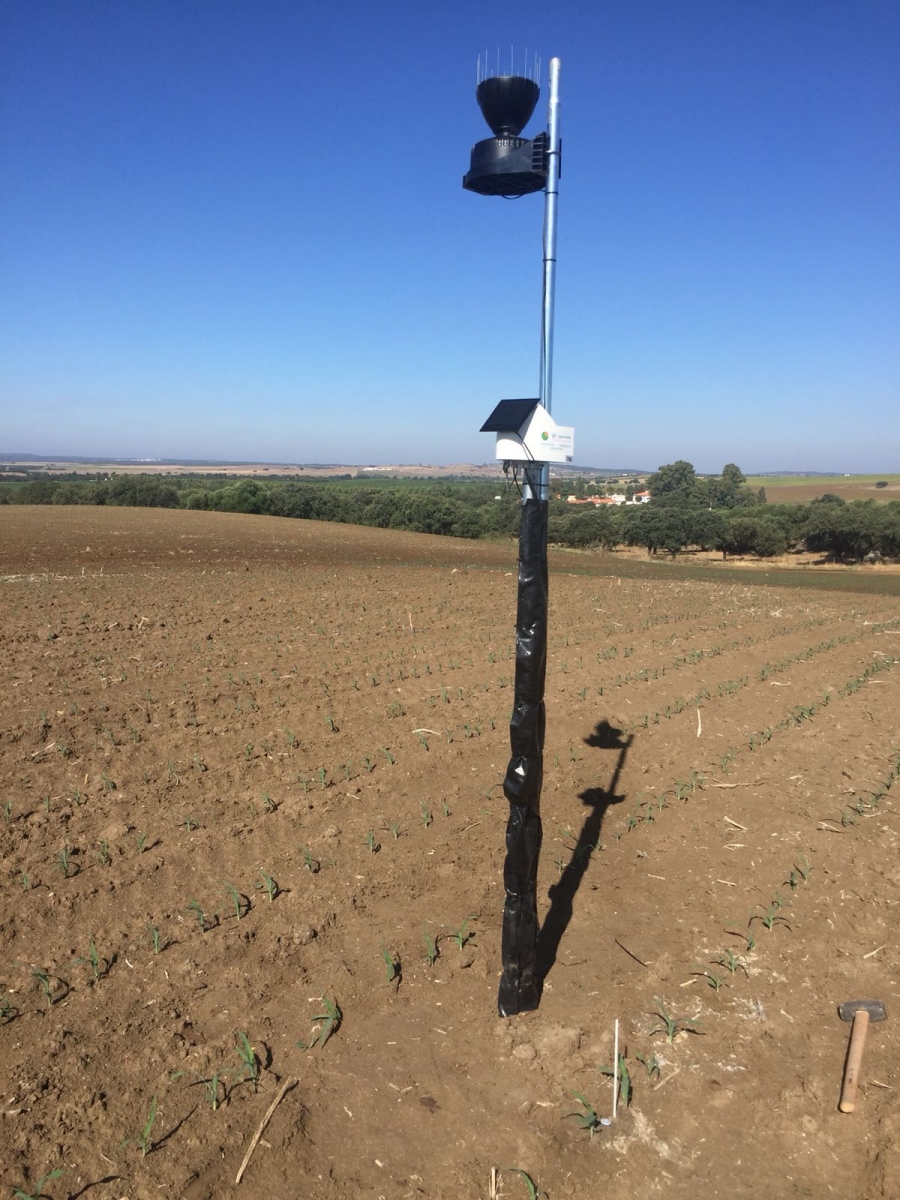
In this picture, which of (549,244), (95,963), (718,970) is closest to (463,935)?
(718,970)

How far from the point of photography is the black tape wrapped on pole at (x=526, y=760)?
3.94 metres

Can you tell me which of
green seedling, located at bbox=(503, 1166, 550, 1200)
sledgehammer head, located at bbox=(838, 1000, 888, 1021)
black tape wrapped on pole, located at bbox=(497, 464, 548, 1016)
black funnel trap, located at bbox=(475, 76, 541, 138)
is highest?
black funnel trap, located at bbox=(475, 76, 541, 138)

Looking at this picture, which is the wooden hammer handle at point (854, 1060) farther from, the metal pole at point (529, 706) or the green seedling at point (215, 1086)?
the green seedling at point (215, 1086)

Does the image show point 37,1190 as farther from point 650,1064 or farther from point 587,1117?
point 650,1064

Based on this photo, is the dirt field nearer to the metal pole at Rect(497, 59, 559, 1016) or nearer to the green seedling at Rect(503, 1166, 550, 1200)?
the green seedling at Rect(503, 1166, 550, 1200)

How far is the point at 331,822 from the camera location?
6586 millimetres

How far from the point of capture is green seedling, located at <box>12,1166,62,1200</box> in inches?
125

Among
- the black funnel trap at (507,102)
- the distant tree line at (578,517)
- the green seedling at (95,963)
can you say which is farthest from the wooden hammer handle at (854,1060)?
the distant tree line at (578,517)

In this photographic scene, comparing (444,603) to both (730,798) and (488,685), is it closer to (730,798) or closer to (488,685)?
(488,685)

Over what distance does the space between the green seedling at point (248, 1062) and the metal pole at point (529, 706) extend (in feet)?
4.46

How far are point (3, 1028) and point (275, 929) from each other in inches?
62.8

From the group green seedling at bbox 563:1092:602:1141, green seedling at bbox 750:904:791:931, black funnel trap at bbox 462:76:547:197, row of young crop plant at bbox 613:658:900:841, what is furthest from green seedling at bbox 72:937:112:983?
black funnel trap at bbox 462:76:547:197

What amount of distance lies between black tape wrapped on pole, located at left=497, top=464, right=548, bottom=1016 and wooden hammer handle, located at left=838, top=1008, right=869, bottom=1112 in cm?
158

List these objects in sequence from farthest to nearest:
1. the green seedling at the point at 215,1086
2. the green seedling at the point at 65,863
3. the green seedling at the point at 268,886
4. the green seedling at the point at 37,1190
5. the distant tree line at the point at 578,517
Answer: the distant tree line at the point at 578,517, the green seedling at the point at 65,863, the green seedling at the point at 268,886, the green seedling at the point at 215,1086, the green seedling at the point at 37,1190
